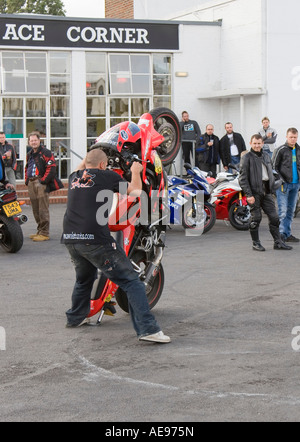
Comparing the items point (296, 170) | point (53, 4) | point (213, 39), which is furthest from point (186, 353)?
point (53, 4)

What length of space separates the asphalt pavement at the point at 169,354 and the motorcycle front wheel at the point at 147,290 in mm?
180

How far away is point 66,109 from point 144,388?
1880 centimetres

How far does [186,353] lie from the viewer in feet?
21.6

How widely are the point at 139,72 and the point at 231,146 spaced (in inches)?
177

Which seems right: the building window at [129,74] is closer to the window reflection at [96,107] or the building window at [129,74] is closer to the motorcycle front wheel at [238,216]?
the window reflection at [96,107]

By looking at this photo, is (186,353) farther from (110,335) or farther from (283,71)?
(283,71)

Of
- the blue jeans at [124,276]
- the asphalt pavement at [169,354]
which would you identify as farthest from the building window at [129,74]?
the blue jeans at [124,276]

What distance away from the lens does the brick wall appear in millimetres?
30688

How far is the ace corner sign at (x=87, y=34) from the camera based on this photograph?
2264 centimetres

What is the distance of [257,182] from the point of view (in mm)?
12273

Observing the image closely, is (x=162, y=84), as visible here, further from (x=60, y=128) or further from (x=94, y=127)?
(x=60, y=128)

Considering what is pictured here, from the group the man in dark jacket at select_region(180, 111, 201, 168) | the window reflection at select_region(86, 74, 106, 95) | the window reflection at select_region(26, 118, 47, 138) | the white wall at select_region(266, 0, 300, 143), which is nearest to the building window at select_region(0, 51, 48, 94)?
the window reflection at select_region(26, 118, 47, 138)

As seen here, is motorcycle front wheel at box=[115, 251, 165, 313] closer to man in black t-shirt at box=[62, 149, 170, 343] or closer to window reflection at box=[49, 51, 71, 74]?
man in black t-shirt at box=[62, 149, 170, 343]

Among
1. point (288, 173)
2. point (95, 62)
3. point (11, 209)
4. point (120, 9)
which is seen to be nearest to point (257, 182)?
point (288, 173)
